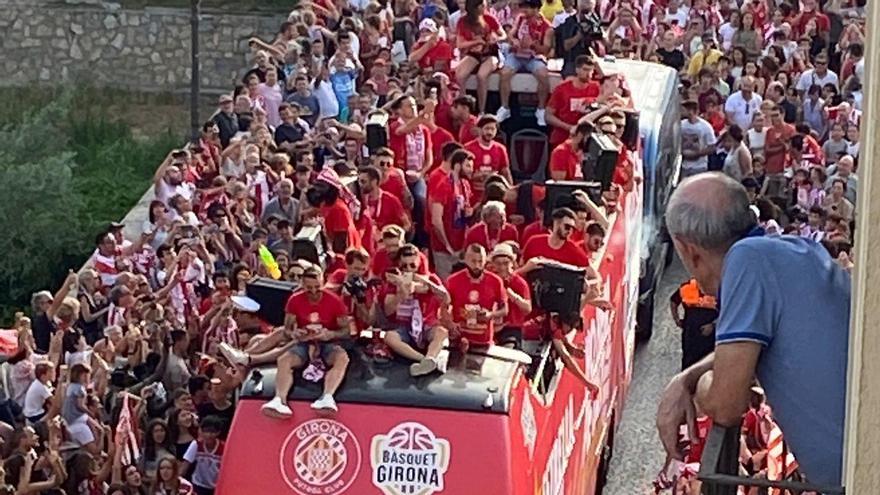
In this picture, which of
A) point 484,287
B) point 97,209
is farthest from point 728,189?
point 97,209

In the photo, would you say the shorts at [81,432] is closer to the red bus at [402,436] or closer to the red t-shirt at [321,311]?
the red t-shirt at [321,311]

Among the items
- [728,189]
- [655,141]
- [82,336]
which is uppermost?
[728,189]

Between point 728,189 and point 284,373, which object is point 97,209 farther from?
point 728,189

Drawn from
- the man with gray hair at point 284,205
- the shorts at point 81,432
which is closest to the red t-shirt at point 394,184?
the man with gray hair at point 284,205

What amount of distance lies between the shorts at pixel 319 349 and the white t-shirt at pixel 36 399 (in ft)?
12.5

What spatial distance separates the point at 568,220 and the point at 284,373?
2.95 metres

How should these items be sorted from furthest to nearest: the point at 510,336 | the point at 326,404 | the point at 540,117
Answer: the point at 540,117 < the point at 510,336 < the point at 326,404

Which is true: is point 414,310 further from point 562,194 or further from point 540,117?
point 540,117

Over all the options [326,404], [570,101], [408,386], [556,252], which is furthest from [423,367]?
[570,101]

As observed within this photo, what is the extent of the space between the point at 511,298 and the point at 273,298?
1.28 m

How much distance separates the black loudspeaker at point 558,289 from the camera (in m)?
11.8

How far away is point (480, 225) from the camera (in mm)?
12695

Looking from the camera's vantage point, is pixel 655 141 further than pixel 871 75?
Yes

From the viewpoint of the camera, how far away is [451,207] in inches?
535
